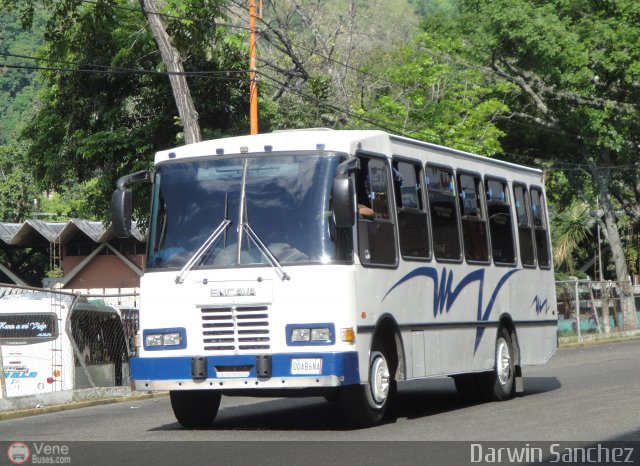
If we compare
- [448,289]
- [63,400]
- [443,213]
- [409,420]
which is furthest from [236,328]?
[63,400]

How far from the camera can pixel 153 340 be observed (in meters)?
13.0

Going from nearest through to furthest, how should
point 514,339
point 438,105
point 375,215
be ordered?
point 375,215, point 514,339, point 438,105

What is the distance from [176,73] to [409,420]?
506 inches

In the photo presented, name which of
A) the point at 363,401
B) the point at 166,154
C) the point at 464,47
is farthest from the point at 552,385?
the point at 464,47

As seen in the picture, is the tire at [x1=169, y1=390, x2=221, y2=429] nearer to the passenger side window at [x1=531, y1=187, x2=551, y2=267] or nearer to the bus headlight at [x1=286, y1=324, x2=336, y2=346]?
the bus headlight at [x1=286, y1=324, x2=336, y2=346]

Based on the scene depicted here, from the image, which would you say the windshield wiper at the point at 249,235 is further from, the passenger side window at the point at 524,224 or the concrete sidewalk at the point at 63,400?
the passenger side window at the point at 524,224

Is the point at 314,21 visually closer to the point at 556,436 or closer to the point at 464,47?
the point at 464,47

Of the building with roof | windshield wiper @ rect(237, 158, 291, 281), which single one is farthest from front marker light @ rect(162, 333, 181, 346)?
the building with roof

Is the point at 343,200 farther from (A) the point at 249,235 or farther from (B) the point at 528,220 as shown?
(B) the point at 528,220

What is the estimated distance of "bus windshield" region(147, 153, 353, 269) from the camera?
1273 cm

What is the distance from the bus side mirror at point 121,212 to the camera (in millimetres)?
13106

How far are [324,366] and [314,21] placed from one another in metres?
27.8

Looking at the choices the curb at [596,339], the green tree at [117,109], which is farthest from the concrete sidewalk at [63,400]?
the curb at [596,339]

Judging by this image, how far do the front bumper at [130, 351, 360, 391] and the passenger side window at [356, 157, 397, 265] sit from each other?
1260 millimetres
